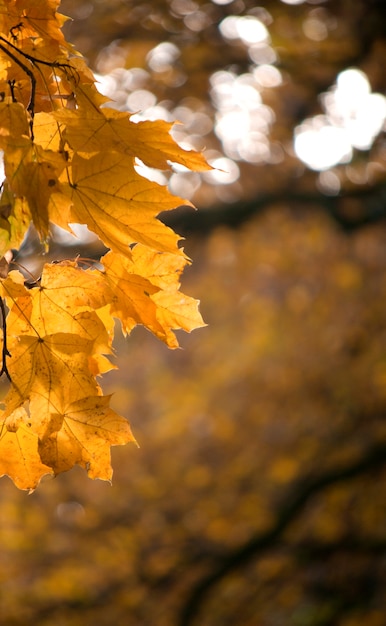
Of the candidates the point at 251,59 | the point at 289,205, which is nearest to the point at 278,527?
the point at 289,205

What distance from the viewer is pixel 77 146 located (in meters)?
0.93

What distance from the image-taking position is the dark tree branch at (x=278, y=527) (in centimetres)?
405

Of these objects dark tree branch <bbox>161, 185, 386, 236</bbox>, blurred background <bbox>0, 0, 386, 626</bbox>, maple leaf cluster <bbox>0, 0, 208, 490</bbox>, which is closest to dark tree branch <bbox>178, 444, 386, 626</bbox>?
blurred background <bbox>0, 0, 386, 626</bbox>

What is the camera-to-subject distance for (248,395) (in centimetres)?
647

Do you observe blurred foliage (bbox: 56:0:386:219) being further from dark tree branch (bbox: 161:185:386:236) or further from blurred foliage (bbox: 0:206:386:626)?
Answer: blurred foliage (bbox: 0:206:386:626)

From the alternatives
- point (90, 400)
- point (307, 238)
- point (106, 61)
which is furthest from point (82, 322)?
point (307, 238)

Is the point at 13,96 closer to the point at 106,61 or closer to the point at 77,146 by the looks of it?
the point at 77,146

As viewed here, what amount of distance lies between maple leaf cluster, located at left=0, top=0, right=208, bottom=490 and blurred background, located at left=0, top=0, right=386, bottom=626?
274 cm

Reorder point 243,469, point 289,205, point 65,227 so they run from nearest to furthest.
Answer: point 65,227, point 289,205, point 243,469

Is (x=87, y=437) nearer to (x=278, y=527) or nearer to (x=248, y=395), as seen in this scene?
(x=278, y=527)

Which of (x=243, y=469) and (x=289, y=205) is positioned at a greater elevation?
(x=289, y=205)

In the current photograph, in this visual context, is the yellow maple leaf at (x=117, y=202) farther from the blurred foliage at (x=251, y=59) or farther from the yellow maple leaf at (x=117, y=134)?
the blurred foliage at (x=251, y=59)

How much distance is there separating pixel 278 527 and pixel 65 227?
3634mm

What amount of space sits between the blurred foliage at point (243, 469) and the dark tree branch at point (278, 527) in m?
0.04
